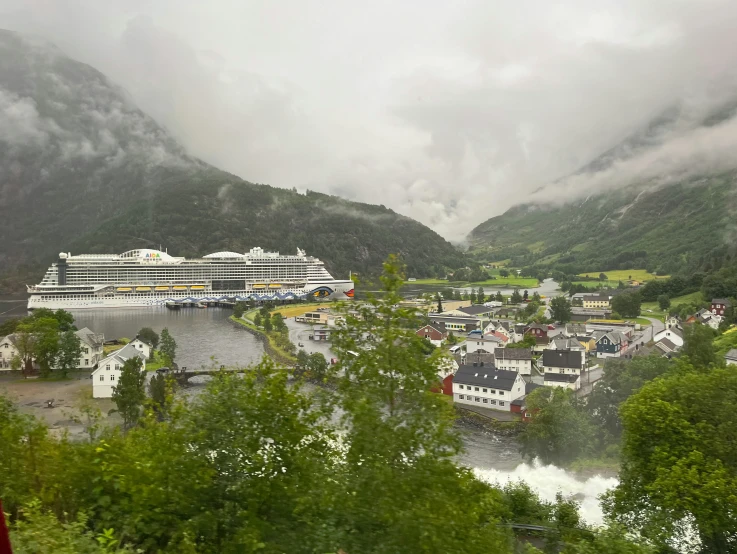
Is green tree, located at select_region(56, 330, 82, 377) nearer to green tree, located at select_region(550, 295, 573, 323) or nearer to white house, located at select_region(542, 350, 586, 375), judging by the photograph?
white house, located at select_region(542, 350, 586, 375)

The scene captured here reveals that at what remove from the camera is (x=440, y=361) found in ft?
10.3

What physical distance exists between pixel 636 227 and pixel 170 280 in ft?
272

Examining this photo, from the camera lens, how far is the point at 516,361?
16.9 meters

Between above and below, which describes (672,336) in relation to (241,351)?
above

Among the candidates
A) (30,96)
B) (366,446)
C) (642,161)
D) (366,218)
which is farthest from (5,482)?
(642,161)

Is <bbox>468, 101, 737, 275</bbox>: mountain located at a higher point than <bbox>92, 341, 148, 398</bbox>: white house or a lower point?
higher

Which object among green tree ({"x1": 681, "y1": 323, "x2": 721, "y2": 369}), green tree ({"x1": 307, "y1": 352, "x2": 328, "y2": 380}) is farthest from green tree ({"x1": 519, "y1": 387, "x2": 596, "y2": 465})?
green tree ({"x1": 307, "y1": 352, "x2": 328, "y2": 380})

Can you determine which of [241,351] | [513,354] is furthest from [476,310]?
[241,351]

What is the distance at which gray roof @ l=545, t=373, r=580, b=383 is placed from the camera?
589 inches

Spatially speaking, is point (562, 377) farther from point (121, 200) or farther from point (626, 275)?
point (121, 200)

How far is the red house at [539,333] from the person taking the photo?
2180cm

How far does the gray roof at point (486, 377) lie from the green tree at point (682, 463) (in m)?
6.89

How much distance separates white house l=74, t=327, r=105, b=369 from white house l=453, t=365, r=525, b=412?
13457 millimetres

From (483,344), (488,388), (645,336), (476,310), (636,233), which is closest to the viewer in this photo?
(488,388)
